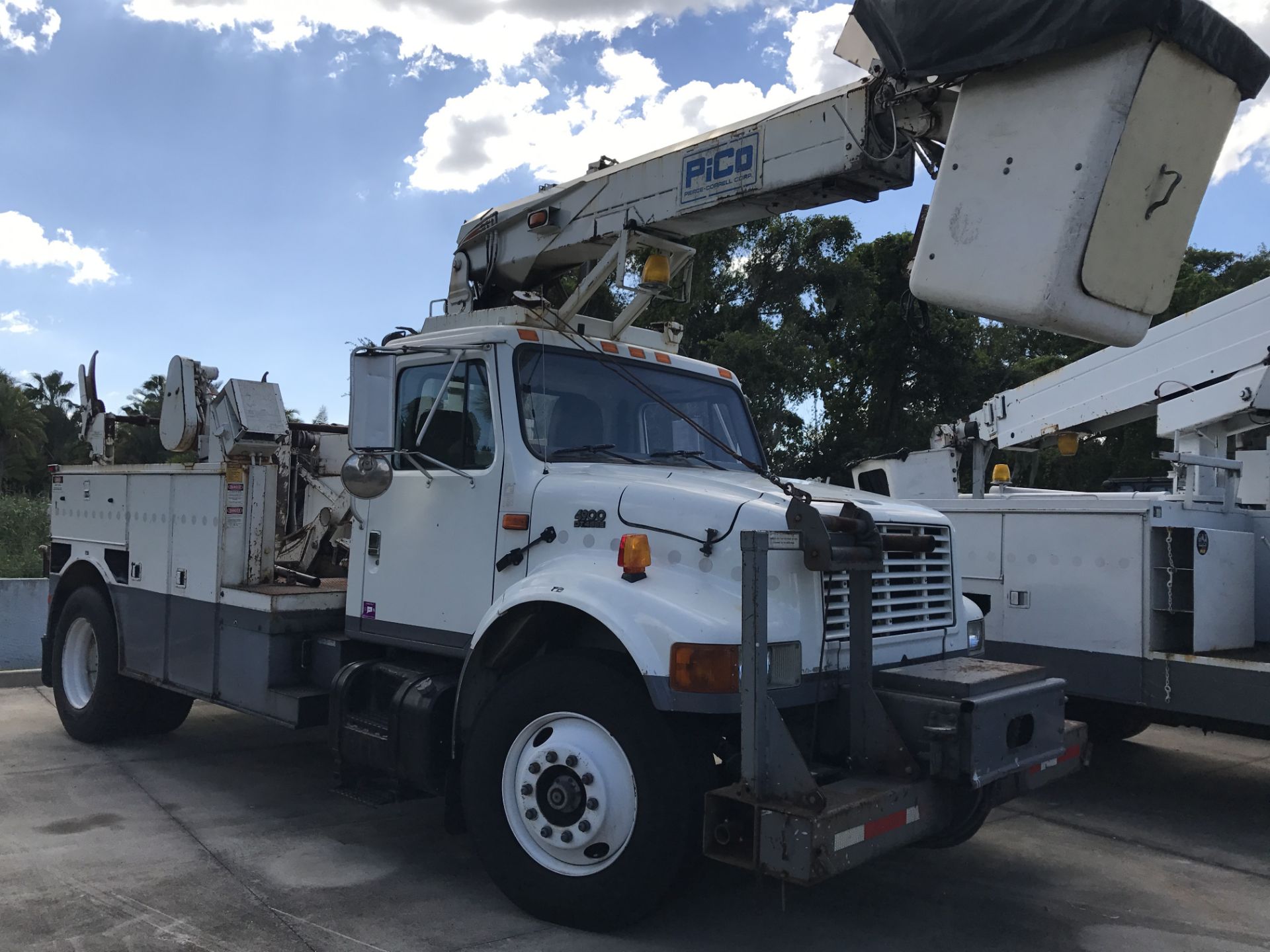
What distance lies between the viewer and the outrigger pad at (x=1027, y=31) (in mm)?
3990

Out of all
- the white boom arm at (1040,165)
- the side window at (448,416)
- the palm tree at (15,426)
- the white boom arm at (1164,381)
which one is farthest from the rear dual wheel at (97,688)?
the palm tree at (15,426)

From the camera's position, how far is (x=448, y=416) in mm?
5309

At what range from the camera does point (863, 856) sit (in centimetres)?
373

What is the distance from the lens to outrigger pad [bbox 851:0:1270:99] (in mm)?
3990

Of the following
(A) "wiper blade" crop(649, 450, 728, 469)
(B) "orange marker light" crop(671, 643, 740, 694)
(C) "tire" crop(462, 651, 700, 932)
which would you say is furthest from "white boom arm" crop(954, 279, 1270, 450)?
(C) "tire" crop(462, 651, 700, 932)

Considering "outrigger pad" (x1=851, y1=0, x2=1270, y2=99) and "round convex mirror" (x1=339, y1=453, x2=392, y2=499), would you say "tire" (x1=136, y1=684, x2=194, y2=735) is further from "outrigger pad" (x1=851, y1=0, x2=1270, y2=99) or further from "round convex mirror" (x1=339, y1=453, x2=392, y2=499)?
"outrigger pad" (x1=851, y1=0, x2=1270, y2=99)

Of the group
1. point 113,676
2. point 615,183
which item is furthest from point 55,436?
point 615,183

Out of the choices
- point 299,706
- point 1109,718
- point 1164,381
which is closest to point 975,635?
point 1109,718

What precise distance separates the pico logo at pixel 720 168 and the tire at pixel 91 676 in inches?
199

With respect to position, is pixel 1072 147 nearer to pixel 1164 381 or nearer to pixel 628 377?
pixel 628 377

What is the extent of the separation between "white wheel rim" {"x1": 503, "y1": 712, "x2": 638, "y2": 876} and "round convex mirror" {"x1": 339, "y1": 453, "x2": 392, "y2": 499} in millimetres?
1405

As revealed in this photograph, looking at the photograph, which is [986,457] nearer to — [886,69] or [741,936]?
[886,69]

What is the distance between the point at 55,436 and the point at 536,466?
4813 cm

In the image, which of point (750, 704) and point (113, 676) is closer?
point (750, 704)
